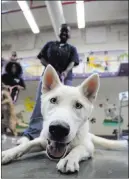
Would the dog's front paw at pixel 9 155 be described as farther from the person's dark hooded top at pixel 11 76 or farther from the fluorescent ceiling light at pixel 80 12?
the fluorescent ceiling light at pixel 80 12

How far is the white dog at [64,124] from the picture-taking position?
2.65ft

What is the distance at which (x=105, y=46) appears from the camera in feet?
19.9

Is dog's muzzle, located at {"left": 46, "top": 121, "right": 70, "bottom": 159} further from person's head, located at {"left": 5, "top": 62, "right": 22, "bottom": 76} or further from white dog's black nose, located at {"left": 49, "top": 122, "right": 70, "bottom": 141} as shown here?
person's head, located at {"left": 5, "top": 62, "right": 22, "bottom": 76}

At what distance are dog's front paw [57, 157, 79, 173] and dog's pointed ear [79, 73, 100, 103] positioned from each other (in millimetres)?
305

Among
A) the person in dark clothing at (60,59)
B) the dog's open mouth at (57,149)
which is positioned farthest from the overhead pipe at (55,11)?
the dog's open mouth at (57,149)

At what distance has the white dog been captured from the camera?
81 centimetres

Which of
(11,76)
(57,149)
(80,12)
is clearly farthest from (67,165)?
(80,12)

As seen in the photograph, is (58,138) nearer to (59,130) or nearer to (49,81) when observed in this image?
(59,130)

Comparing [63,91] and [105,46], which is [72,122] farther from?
[105,46]

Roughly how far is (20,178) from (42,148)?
33cm

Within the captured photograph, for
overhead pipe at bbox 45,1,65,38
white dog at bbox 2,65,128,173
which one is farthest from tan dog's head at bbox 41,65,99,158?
overhead pipe at bbox 45,1,65,38

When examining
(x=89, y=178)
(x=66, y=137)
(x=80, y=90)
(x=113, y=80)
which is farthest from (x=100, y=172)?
(x=113, y=80)

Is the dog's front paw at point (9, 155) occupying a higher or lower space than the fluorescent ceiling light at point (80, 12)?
lower

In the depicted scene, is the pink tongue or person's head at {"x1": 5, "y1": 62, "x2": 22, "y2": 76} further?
person's head at {"x1": 5, "y1": 62, "x2": 22, "y2": 76}
